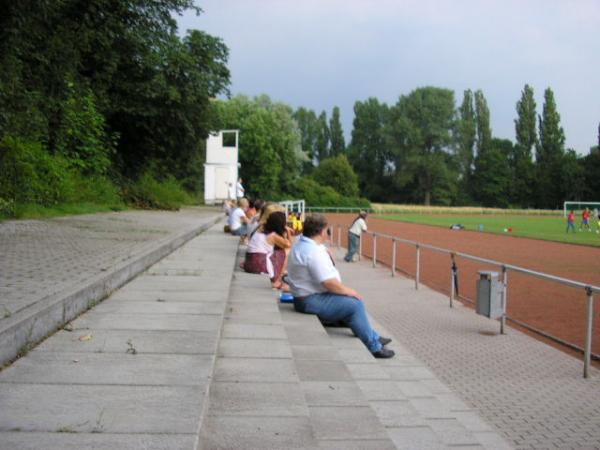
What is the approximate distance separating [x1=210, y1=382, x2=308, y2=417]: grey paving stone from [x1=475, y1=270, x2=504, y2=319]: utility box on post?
5731 millimetres

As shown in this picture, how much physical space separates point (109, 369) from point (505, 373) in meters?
4.59

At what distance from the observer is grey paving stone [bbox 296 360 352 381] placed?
14.9 ft

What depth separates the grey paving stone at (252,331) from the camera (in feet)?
18.3

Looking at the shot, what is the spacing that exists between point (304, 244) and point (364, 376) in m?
1.96

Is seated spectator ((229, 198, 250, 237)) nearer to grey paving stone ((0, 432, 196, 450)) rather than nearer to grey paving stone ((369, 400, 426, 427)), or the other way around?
grey paving stone ((369, 400, 426, 427))

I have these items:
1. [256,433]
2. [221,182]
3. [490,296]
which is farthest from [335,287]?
[221,182]

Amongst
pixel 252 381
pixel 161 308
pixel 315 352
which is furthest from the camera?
pixel 161 308

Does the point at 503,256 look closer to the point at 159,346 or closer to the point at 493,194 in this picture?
the point at 159,346

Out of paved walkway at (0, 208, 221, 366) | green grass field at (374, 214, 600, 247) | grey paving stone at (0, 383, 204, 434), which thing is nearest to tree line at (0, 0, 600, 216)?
paved walkway at (0, 208, 221, 366)

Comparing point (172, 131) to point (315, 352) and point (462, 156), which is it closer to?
point (315, 352)

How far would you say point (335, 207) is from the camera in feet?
264

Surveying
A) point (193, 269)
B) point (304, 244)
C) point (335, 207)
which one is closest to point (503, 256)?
point (193, 269)

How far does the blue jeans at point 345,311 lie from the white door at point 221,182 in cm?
4994

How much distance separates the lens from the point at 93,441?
9.20 ft
